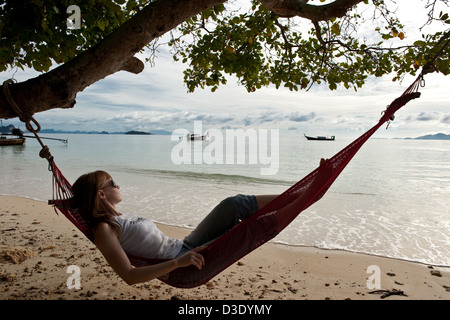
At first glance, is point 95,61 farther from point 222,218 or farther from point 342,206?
point 342,206

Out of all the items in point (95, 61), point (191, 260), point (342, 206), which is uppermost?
point (95, 61)

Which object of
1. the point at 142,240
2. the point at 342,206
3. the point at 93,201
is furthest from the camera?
the point at 342,206

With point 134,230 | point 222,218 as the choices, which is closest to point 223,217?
point 222,218

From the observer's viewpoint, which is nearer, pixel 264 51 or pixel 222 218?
pixel 222 218

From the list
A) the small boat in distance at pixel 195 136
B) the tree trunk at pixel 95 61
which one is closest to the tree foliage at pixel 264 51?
the tree trunk at pixel 95 61

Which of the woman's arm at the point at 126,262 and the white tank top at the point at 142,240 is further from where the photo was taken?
the white tank top at the point at 142,240

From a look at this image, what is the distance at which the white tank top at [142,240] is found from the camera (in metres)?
1.64

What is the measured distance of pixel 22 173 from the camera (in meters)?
10.1

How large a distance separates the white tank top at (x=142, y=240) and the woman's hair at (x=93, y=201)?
7 centimetres

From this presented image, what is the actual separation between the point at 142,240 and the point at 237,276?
1.32 metres

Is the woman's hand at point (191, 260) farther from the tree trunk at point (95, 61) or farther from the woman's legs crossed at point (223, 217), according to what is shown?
the tree trunk at point (95, 61)

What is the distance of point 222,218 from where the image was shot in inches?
69.7
